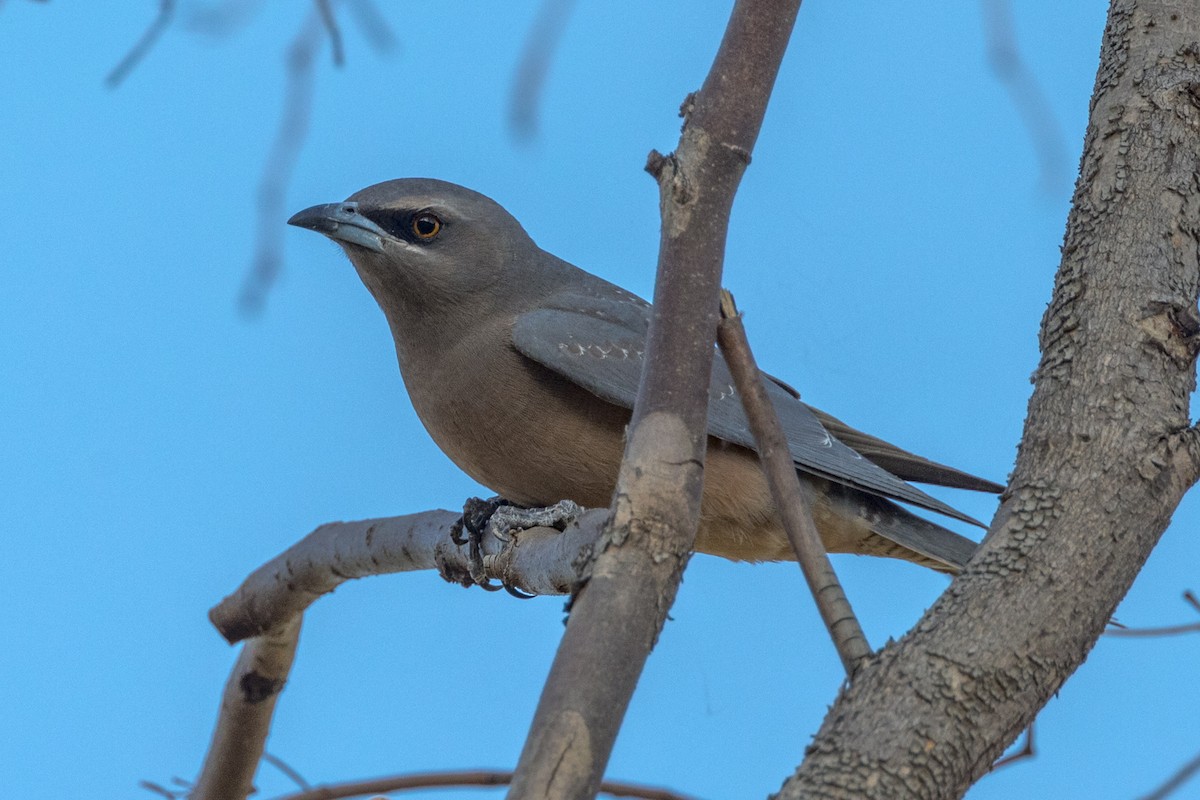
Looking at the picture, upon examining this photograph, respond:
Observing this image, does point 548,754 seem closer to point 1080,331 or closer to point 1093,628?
point 1093,628

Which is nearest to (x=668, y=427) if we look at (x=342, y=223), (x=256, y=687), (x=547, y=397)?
(x=547, y=397)

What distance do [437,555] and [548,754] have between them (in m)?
2.45

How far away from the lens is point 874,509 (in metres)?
4.96

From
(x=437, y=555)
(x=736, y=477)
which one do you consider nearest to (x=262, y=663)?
(x=437, y=555)

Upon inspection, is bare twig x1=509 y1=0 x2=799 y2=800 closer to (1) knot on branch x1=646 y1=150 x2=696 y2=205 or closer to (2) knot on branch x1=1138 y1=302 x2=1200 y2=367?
(1) knot on branch x1=646 y1=150 x2=696 y2=205

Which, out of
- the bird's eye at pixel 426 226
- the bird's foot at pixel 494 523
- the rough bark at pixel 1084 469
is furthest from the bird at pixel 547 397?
the rough bark at pixel 1084 469

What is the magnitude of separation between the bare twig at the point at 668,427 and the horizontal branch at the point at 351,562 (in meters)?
1.38

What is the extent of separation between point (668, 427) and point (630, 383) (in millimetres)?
2126

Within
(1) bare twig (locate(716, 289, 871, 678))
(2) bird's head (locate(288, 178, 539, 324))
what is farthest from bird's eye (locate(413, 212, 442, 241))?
(1) bare twig (locate(716, 289, 871, 678))

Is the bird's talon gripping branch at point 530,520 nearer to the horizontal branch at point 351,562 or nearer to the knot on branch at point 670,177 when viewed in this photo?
the horizontal branch at point 351,562

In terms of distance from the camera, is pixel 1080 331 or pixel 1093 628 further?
pixel 1080 331

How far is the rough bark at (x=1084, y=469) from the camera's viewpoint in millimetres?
2395

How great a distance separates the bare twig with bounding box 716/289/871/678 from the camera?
8.21 feet

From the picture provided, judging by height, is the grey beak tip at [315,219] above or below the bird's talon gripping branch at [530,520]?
above
